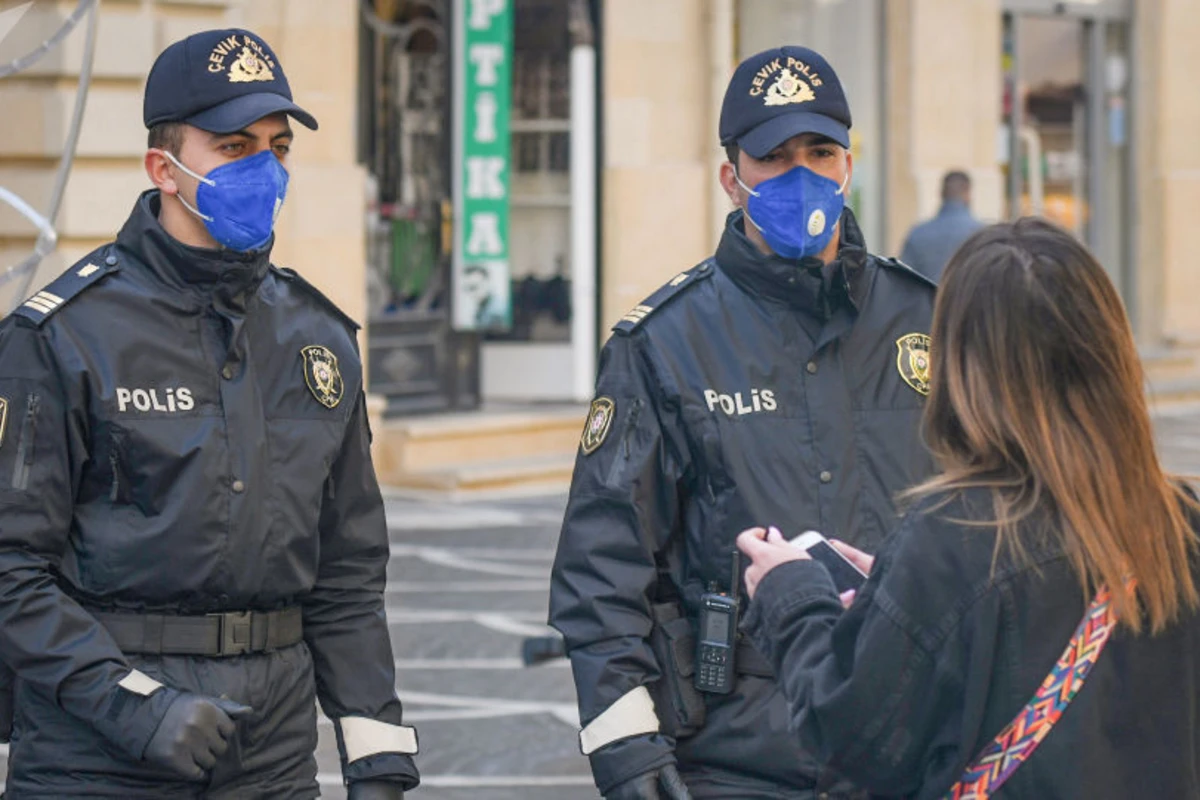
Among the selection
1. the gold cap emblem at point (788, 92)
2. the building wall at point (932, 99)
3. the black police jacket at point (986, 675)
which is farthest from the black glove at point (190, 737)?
the building wall at point (932, 99)

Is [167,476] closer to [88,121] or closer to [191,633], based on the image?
[191,633]

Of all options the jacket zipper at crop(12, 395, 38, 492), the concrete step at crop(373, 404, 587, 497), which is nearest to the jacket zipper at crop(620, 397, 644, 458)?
the jacket zipper at crop(12, 395, 38, 492)

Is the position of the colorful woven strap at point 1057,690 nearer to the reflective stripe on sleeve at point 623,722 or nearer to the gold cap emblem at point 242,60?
the reflective stripe on sleeve at point 623,722

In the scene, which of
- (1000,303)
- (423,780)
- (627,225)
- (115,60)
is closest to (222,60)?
(1000,303)

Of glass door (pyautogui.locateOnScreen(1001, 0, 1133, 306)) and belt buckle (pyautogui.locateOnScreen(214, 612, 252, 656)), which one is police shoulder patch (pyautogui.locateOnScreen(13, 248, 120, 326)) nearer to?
belt buckle (pyautogui.locateOnScreen(214, 612, 252, 656))

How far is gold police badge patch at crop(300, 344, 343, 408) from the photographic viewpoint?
3758 mm

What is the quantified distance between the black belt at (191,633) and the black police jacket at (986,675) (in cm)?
119

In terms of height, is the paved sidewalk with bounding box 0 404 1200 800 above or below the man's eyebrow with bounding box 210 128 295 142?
below

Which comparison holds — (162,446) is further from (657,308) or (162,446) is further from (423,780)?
(423,780)

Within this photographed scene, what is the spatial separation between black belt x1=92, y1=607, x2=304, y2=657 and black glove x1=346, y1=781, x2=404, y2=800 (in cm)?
34

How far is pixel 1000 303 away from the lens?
270 centimetres

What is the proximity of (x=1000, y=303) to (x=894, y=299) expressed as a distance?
1262 millimetres

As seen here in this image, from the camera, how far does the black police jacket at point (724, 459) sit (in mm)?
3662

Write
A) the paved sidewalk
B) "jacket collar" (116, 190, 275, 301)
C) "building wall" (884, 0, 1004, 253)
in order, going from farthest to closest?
"building wall" (884, 0, 1004, 253)
the paved sidewalk
"jacket collar" (116, 190, 275, 301)
